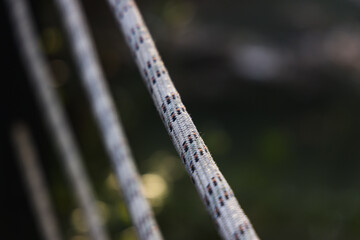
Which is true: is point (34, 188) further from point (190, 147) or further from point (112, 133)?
point (190, 147)

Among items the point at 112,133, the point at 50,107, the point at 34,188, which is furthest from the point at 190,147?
the point at 34,188

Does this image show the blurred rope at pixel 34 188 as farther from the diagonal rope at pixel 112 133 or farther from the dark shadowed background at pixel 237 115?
the diagonal rope at pixel 112 133

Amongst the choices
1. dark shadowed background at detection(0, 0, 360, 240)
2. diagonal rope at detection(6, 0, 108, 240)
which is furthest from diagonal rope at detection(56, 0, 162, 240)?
dark shadowed background at detection(0, 0, 360, 240)

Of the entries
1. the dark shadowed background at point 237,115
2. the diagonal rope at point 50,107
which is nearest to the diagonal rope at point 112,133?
the diagonal rope at point 50,107

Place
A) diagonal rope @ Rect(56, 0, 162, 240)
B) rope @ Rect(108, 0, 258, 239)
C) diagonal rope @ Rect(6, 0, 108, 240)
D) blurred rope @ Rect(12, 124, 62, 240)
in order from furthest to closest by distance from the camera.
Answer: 1. blurred rope @ Rect(12, 124, 62, 240)
2. diagonal rope @ Rect(6, 0, 108, 240)
3. diagonal rope @ Rect(56, 0, 162, 240)
4. rope @ Rect(108, 0, 258, 239)

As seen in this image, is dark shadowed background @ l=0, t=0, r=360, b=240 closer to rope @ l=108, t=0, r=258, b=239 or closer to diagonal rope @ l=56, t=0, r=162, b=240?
diagonal rope @ l=56, t=0, r=162, b=240

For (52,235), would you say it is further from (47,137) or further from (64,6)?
(64,6)
